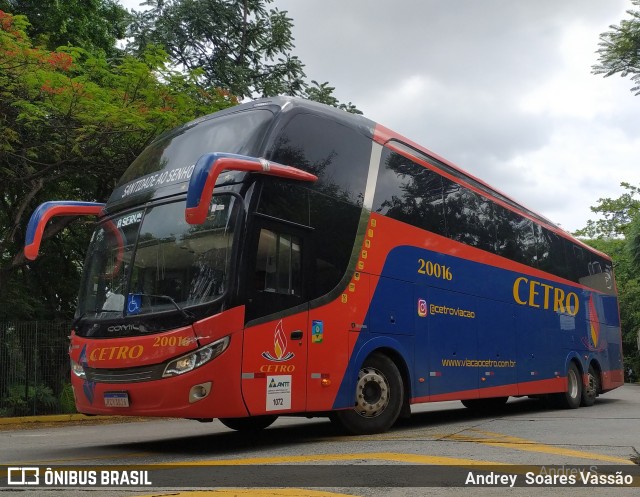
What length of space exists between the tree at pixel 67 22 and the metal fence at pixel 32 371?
23.8 feet

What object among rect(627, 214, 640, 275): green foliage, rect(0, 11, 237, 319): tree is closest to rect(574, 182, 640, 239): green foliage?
rect(627, 214, 640, 275): green foliage

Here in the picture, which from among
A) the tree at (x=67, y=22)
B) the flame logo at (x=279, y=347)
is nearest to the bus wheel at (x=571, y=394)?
the flame logo at (x=279, y=347)

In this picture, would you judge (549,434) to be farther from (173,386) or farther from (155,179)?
(155,179)

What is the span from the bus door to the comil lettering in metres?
6.50

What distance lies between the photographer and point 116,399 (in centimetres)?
767

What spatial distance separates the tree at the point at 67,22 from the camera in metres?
19.2

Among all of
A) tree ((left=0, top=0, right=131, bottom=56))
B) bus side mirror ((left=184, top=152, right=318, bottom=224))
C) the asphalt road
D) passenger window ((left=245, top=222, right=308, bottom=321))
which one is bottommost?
the asphalt road

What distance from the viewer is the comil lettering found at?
44.8ft

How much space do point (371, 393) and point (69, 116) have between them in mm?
9439

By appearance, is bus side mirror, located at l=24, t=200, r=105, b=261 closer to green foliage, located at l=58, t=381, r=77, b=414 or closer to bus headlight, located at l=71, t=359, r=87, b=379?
bus headlight, located at l=71, t=359, r=87, b=379

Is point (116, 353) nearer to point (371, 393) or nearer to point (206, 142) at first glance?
point (206, 142)

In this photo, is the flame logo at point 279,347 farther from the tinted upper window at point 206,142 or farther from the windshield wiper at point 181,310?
the tinted upper window at point 206,142

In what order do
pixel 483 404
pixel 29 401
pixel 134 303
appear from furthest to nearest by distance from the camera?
1. pixel 29 401
2. pixel 483 404
3. pixel 134 303

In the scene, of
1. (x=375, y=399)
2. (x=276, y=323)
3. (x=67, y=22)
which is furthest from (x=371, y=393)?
(x=67, y=22)
